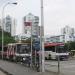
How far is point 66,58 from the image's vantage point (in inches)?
1951

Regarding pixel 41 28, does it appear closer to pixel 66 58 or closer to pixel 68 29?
pixel 66 58

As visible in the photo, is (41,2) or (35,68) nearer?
(41,2)

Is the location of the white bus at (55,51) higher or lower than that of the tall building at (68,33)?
lower

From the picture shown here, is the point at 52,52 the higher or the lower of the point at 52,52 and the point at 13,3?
the lower

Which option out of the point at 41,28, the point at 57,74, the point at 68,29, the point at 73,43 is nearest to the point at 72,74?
the point at 57,74

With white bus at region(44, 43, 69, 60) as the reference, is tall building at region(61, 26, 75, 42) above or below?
above

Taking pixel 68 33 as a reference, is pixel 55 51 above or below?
below

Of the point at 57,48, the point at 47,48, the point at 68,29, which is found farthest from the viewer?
the point at 68,29

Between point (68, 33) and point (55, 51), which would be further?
point (68, 33)

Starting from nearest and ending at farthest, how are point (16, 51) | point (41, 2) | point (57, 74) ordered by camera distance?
point (57, 74) < point (41, 2) < point (16, 51)

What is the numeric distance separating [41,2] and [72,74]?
5070mm

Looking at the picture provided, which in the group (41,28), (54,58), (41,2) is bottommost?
(54,58)

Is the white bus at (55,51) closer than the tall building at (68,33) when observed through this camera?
Yes

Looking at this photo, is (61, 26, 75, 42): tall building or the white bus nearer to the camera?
the white bus
